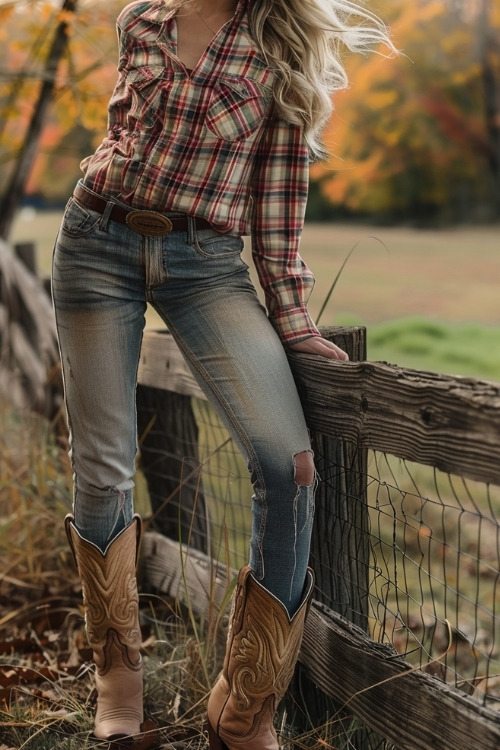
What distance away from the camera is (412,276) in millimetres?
24812

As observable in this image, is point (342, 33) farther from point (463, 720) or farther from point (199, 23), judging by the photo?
point (463, 720)

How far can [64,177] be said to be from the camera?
22.7 m

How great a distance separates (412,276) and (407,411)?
23.7 meters

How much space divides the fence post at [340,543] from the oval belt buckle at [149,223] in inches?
18.4

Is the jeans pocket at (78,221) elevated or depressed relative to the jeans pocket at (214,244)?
elevated

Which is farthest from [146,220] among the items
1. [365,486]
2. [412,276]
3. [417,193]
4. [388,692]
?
[412,276]

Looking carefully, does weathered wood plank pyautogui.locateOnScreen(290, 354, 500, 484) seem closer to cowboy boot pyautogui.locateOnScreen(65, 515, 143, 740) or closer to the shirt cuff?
the shirt cuff

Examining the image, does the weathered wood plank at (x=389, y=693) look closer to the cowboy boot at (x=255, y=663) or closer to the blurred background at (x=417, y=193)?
the cowboy boot at (x=255, y=663)

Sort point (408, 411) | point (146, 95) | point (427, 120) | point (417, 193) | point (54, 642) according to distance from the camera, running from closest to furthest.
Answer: point (408, 411)
point (146, 95)
point (54, 642)
point (427, 120)
point (417, 193)

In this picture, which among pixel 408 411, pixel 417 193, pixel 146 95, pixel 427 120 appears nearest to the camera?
pixel 408 411

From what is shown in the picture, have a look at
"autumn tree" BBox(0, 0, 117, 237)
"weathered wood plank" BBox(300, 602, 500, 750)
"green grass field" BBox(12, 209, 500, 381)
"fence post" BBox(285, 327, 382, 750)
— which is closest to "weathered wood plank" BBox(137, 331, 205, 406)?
"fence post" BBox(285, 327, 382, 750)

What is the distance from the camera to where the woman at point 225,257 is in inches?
72.6

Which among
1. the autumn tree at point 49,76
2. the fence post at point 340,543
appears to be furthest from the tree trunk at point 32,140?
the fence post at point 340,543

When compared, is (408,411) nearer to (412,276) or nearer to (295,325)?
(295,325)
